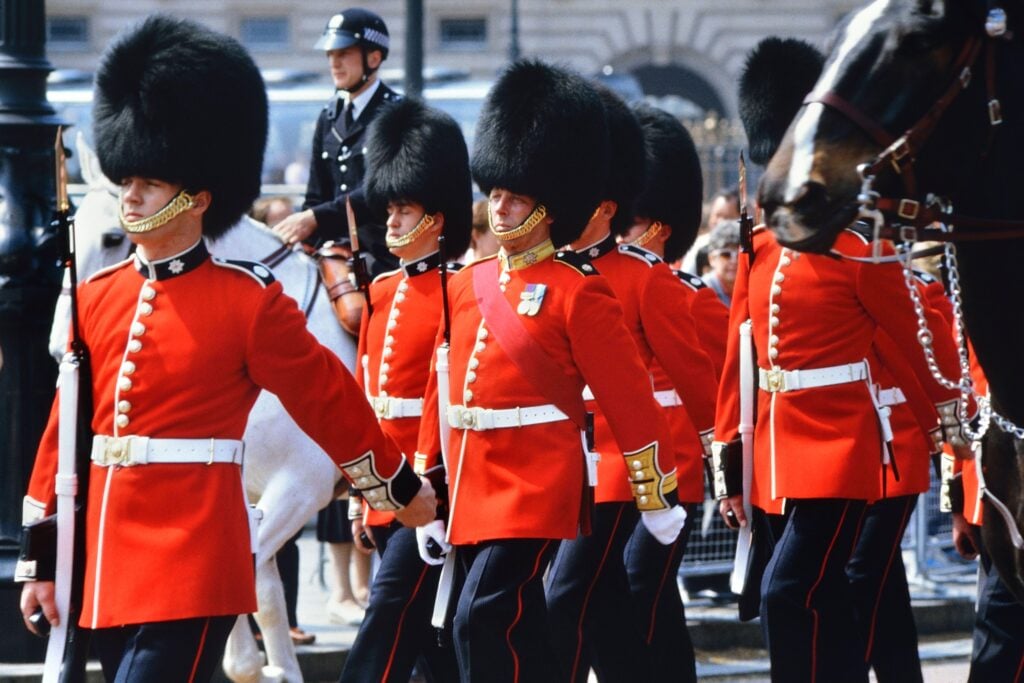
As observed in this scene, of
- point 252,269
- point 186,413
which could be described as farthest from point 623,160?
point 186,413

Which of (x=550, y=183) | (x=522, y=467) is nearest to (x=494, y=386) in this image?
(x=522, y=467)

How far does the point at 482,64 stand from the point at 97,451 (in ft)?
93.3

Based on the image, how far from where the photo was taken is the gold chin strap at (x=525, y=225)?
206 inches

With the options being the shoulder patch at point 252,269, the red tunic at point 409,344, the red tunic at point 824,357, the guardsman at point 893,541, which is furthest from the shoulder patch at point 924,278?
the shoulder patch at point 252,269

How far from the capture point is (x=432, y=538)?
5238 mm

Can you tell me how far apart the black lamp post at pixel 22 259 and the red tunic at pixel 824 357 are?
8.09ft

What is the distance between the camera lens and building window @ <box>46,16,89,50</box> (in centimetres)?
3192

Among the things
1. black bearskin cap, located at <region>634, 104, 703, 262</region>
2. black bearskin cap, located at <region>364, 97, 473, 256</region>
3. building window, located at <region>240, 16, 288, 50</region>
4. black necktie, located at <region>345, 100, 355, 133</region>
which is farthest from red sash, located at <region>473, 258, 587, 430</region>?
building window, located at <region>240, 16, 288, 50</region>

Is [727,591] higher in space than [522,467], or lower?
lower

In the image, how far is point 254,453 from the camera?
266 inches

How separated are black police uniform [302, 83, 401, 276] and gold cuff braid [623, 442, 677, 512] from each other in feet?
6.80

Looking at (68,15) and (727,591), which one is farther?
(68,15)

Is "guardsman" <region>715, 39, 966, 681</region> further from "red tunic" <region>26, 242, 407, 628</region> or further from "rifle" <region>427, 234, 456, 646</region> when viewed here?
"red tunic" <region>26, 242, 407, 628</region>

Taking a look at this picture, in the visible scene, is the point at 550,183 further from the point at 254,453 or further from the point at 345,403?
the point at 254,453
